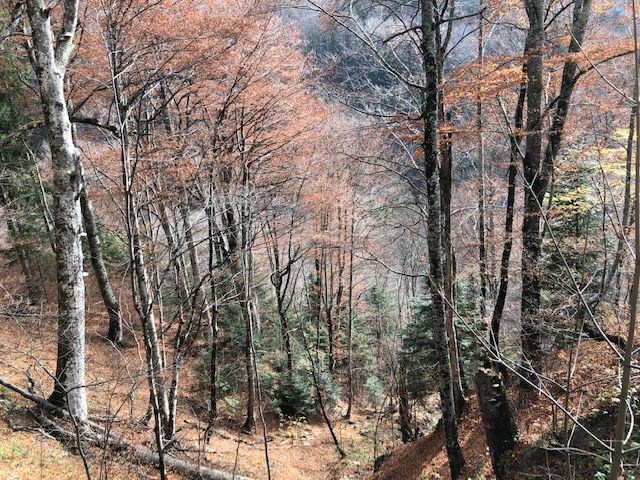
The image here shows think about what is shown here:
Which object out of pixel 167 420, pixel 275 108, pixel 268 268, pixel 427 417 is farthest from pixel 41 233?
pixel 427 417

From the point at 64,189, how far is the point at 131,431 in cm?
355

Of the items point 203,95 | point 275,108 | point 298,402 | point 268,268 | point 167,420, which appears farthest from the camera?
point 268,268

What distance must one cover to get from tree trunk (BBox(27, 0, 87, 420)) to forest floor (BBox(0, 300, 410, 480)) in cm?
32

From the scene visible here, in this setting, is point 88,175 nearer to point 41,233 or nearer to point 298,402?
point 41,233

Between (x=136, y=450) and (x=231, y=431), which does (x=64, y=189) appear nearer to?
(x=136, y=450)

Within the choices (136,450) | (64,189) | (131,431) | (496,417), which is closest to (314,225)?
(64,189)

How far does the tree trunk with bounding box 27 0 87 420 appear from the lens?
18.3 ft

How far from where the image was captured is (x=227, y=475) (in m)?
6.23

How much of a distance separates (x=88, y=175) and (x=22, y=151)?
101 inches

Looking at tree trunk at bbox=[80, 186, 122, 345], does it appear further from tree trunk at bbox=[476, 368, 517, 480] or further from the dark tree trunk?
the dark tree trunk

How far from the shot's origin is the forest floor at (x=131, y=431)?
16.8ft

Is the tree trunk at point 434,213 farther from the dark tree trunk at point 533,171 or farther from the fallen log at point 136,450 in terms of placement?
the fallen log at point 136,450

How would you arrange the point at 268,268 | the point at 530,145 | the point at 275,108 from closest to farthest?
the point at 530,145, the point at 275,108, the point at 268,268

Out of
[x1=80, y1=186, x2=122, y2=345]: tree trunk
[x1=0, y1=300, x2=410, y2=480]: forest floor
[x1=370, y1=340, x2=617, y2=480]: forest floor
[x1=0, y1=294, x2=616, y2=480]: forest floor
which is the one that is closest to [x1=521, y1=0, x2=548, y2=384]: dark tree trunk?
[x1=370, y1=340, x2=617, y2=480]: forest floor
